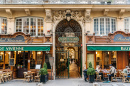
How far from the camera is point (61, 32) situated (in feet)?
50.4

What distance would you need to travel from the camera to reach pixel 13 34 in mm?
14086

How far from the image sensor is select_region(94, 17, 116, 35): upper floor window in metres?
15.5

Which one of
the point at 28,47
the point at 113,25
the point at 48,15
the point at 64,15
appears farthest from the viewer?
the point at 113,25

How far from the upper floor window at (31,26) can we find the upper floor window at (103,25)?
560cm

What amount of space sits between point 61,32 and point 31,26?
123 inches

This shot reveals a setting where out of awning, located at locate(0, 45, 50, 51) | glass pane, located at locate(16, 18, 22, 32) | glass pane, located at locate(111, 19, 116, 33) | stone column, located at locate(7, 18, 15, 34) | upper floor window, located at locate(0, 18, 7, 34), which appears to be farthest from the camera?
glass pane, located at locate(111, 19, 116, 33)

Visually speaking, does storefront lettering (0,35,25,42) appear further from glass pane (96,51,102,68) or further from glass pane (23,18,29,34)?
glass pane (96,51,102,68)

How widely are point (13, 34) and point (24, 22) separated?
1986mm

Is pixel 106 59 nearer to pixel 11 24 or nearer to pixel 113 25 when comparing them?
pixel 113 25

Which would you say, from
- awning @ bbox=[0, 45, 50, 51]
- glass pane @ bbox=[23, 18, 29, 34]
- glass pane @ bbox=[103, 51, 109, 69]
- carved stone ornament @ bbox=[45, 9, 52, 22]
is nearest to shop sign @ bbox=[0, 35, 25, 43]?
awning @ bbox=[0, 45, 50, 51]

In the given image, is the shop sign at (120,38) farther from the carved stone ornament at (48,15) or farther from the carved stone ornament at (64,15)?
the carved stone ornament at (48,15)

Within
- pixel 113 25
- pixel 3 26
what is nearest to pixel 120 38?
pixel 113 25

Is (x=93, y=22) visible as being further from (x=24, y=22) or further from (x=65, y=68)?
(x=24, y=22)

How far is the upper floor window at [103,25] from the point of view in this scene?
15.5 m
